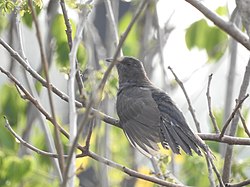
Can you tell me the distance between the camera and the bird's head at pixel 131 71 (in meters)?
6.01

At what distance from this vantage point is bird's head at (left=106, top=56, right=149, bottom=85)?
601 cm

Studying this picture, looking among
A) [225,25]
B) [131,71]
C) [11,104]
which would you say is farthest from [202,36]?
[225,25]

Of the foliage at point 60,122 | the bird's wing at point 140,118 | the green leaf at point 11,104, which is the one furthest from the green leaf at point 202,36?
the green leaf at point 11,104

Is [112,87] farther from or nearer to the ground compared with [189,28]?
nearer to the ground

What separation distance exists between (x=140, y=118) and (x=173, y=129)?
38 centimetres

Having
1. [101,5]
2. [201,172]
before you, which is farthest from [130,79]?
[101,5]

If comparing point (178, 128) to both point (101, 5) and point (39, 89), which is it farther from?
point (101, 5)

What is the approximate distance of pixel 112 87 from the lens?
5.58 m

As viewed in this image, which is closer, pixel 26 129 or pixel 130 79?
pixel 130 79

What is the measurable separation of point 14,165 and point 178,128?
1.22 m

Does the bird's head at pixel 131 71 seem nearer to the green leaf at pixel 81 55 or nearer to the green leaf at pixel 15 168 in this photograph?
the green leaf at pixel 81 55

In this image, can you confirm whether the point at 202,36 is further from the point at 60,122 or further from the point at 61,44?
the point at 60,122

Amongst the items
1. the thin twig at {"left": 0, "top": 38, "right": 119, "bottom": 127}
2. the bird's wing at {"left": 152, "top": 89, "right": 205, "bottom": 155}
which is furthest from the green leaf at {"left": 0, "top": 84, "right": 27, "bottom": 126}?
the thin twig at {"left": 0, "top": 38, "right": 119, "bottom": 127}

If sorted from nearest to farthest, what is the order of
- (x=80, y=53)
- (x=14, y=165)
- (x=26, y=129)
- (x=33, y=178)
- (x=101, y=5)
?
1. (x=14, y=165)
2. (x=80, y=53)
3. (x=33, y=178)
4. (x=26, y=129)
5. (x=101, y=5)
